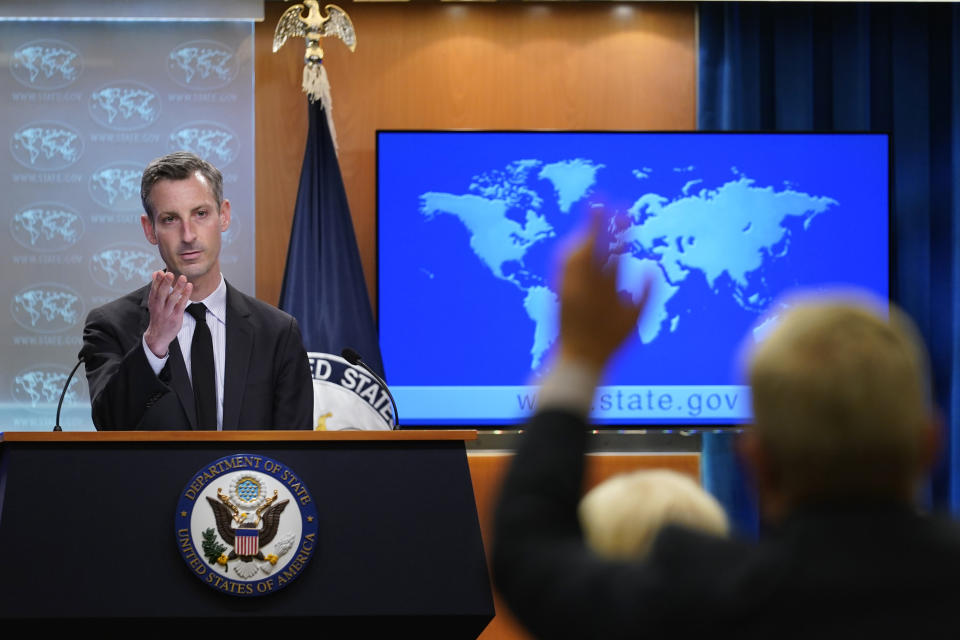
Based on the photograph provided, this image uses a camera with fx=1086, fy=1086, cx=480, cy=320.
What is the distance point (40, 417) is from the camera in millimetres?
5379

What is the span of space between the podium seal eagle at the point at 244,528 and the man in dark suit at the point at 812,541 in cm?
149

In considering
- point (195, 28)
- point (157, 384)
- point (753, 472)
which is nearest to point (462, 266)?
point (195, 28)

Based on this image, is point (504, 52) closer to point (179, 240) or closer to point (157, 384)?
point (179, 240)

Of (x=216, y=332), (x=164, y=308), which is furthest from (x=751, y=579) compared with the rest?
(x=216, y=332)

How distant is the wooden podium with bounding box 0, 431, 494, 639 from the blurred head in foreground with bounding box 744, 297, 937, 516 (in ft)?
5.19

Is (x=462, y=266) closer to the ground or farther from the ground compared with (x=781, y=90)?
closer to the ground

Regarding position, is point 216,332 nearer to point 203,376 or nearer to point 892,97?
point 203,376

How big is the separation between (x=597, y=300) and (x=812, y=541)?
238 mm

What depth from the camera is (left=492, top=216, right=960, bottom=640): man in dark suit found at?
719mm

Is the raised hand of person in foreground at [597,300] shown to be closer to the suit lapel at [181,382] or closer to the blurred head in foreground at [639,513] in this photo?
the blurred head in foreground at [639,513]

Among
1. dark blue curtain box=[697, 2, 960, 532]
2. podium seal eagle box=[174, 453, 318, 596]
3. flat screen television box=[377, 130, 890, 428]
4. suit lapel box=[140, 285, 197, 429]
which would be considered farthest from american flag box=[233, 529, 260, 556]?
dark blue curtain box=[697, 2, 960, 532]

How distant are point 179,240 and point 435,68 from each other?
2.70m

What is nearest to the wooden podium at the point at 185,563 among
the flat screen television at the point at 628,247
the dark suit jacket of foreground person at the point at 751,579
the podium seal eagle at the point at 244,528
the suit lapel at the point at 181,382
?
the podium seal eagle at the point at 244,528

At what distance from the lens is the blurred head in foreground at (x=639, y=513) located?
1.02 meters
